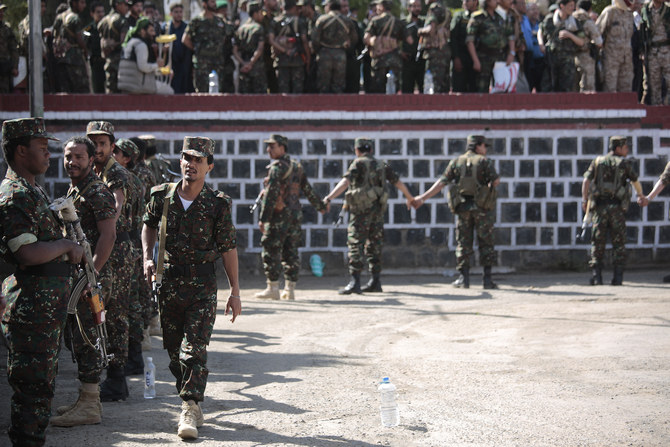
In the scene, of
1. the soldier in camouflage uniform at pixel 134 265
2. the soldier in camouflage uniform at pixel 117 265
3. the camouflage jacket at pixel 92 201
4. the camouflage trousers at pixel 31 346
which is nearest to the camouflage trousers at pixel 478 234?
the soldier in camouflage uniform at pixel 134 265

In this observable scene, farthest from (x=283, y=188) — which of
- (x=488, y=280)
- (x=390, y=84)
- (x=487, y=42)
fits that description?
(x=390, y=84)

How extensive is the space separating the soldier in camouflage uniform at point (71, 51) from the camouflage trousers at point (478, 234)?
6.77 meters

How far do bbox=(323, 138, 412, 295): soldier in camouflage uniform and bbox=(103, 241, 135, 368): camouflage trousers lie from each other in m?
6.37

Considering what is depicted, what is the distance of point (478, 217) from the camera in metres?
14.3

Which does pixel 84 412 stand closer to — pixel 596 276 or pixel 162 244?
pixel 162 244

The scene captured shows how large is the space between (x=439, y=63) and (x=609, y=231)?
13.2 ft

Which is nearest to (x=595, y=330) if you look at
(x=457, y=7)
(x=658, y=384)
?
(x=658, y=384)

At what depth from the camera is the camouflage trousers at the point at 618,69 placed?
17.0 metres

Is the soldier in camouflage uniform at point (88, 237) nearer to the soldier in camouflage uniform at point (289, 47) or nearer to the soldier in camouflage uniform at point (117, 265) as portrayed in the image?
the soldier in camouflage uniform at point (117, 265)

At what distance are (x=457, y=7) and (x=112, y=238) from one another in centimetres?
2485

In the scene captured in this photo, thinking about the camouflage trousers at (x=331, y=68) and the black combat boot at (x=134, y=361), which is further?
the camouflage trousers at (x=331, y=68)

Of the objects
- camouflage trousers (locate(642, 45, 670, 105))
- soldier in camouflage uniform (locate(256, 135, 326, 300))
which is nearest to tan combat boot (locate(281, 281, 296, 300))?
soldier in camouflage uniform (locate(256, 135, 326, 300))

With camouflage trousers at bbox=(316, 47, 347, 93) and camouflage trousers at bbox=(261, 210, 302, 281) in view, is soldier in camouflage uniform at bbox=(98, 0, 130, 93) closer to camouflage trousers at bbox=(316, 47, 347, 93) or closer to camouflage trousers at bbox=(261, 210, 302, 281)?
camouflage trousers at bbox=(316, 47, 347, 93)

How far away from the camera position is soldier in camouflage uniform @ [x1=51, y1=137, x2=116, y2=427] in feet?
22.7
